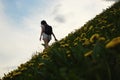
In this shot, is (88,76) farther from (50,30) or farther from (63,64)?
(50,30)

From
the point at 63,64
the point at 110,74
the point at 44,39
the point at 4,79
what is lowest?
the point at 110,74

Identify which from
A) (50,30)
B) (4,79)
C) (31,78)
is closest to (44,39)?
(50,30)

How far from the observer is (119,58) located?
360 centimetres

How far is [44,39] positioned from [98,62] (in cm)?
1523

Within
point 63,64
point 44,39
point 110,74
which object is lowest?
point 110,74

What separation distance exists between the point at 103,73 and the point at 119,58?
21 centimetres

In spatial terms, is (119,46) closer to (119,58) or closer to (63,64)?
(119,58)

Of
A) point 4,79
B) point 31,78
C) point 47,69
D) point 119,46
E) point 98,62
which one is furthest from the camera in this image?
point 4,79

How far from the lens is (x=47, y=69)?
224 inches

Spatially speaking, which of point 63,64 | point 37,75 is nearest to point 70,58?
point 63,64

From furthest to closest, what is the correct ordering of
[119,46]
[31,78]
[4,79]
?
[4,79]
[31,78]
[119,46]

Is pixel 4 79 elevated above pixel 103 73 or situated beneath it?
elevated above

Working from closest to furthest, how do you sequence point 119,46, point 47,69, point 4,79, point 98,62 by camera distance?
point 119,46
point 98,62
point 47,69
point 4,79

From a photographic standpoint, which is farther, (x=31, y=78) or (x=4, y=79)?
(x=4, y=79)
